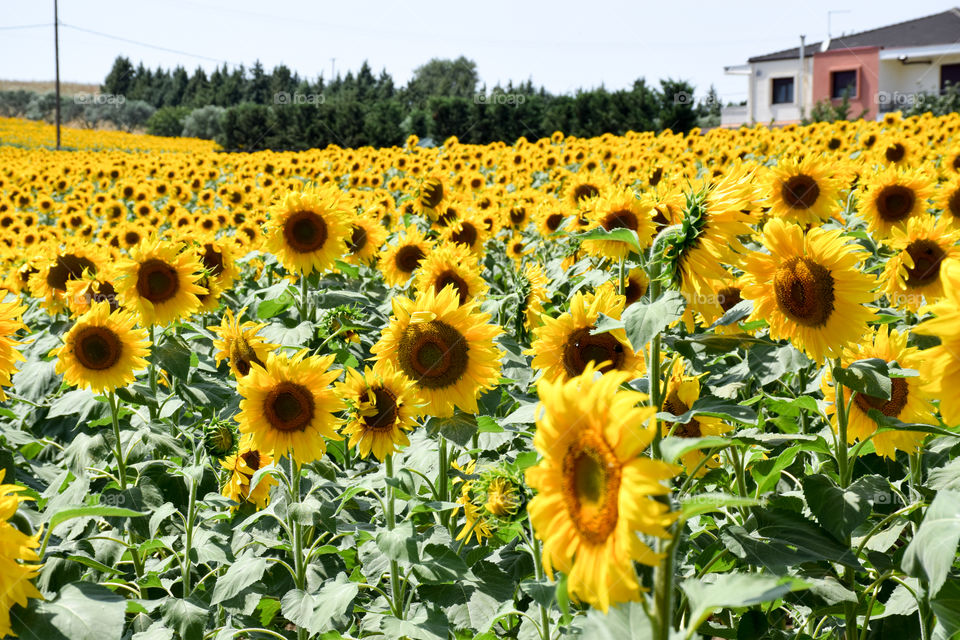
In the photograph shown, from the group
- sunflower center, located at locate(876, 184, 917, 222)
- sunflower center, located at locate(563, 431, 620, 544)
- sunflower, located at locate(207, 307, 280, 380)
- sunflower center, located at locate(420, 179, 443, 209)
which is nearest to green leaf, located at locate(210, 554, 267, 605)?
sunflower, located at locate(207, 307, 280, 380)

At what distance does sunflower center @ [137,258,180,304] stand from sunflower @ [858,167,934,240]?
12.6ft

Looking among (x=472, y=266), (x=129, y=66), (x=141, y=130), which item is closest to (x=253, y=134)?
(x=472, y=266)

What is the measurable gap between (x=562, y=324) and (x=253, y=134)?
3171 centimetres

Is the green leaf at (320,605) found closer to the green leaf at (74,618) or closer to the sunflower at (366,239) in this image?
the green leaf at (74,618)

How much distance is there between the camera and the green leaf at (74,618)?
1645 millimetres

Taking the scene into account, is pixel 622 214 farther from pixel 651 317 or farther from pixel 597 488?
pixel 597 488

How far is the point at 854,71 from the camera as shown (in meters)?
46.2

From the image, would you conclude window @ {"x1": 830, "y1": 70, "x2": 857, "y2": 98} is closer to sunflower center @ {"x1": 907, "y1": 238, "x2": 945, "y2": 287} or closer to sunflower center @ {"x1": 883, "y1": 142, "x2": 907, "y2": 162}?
sunflower center @ {"x1": 883, "y1": 142, "x2": 907, "y2": 162}

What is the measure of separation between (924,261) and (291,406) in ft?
9.18

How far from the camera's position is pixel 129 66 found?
322 feet

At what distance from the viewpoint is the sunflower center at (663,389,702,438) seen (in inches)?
112

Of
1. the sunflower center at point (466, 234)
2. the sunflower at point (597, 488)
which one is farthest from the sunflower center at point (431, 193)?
the sunflower at point (597, 488)

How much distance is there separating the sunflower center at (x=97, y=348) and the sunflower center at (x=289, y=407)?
1.01 meters

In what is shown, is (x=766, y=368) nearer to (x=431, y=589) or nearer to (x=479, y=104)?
(x=431, y=589)
